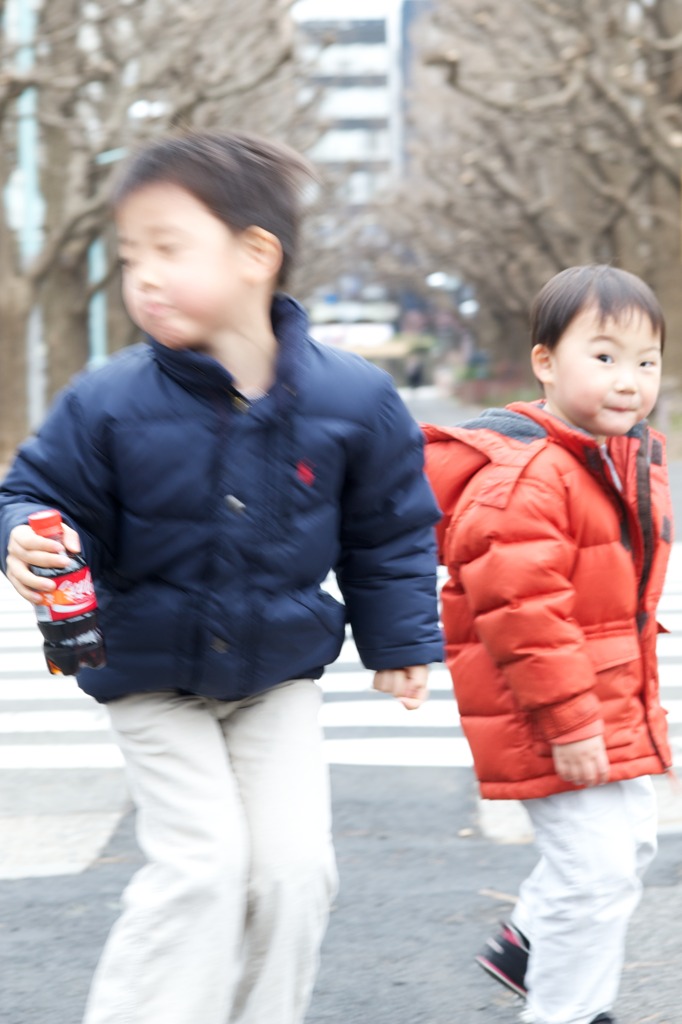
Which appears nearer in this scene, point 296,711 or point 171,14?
point 296,711

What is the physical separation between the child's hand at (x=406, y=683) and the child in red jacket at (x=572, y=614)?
213 millimetres

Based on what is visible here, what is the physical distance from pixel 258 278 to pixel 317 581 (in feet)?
1.56

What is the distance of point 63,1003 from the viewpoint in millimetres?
3506

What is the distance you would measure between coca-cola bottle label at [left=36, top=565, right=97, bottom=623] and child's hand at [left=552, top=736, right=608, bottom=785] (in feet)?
2.97

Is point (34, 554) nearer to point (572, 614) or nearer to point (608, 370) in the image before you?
point (572, 614)

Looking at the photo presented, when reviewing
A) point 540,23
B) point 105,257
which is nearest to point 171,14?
point 540,23

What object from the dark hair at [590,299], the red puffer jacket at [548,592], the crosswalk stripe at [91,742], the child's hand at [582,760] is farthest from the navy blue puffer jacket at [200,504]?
the crosswalk stripe at [91,742]

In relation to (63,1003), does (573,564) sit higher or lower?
higher

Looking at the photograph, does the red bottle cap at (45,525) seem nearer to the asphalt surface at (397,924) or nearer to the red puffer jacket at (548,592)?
the red puffer jacket at (548,592)

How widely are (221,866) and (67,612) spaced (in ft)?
1.41

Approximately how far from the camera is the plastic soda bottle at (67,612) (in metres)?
2.56

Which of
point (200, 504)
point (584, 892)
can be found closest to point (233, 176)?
point (200, 504)

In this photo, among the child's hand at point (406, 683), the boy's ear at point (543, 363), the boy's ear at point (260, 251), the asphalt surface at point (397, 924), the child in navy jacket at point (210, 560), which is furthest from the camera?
the asphalt surface at point (397, 924)

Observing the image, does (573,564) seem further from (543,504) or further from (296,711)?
(296,711)
